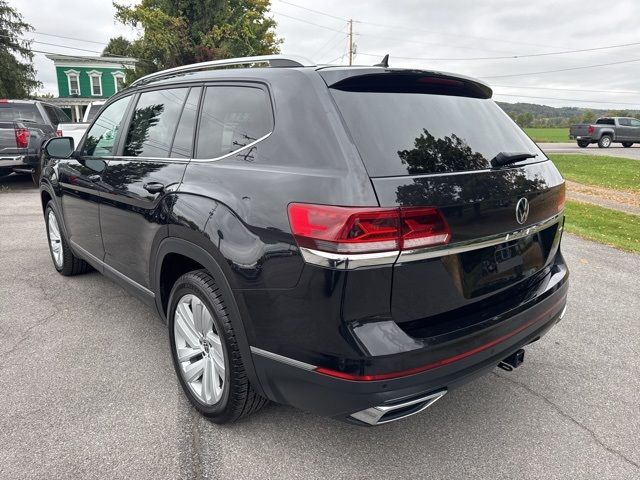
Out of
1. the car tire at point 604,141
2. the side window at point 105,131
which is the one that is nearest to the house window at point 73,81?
the car tire at point 604,141

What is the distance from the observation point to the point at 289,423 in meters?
2.55

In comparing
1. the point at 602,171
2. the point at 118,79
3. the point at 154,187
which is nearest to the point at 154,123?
the point at 154,187

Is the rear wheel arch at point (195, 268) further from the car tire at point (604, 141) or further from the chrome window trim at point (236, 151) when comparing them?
the car tire at point (604, 141)

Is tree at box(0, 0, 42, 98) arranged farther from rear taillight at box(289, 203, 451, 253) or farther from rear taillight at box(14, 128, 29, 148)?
rear taillight at box(289, 203, 451, 253)

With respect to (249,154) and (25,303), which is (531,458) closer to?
(249,154)

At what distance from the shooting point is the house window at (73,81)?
41.1m

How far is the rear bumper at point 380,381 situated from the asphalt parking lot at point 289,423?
460 millimetres

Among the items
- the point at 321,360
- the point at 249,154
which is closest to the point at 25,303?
the point at 249,154

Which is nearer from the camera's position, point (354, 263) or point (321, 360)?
point (354, 263)

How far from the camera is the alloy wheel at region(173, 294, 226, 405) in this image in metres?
2.42

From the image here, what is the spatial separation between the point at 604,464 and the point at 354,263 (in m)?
1.64

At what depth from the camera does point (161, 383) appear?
2.93 m

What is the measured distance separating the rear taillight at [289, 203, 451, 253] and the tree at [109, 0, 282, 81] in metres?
22.7

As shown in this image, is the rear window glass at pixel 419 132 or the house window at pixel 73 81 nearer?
the rear window glass at pixel 419 132
